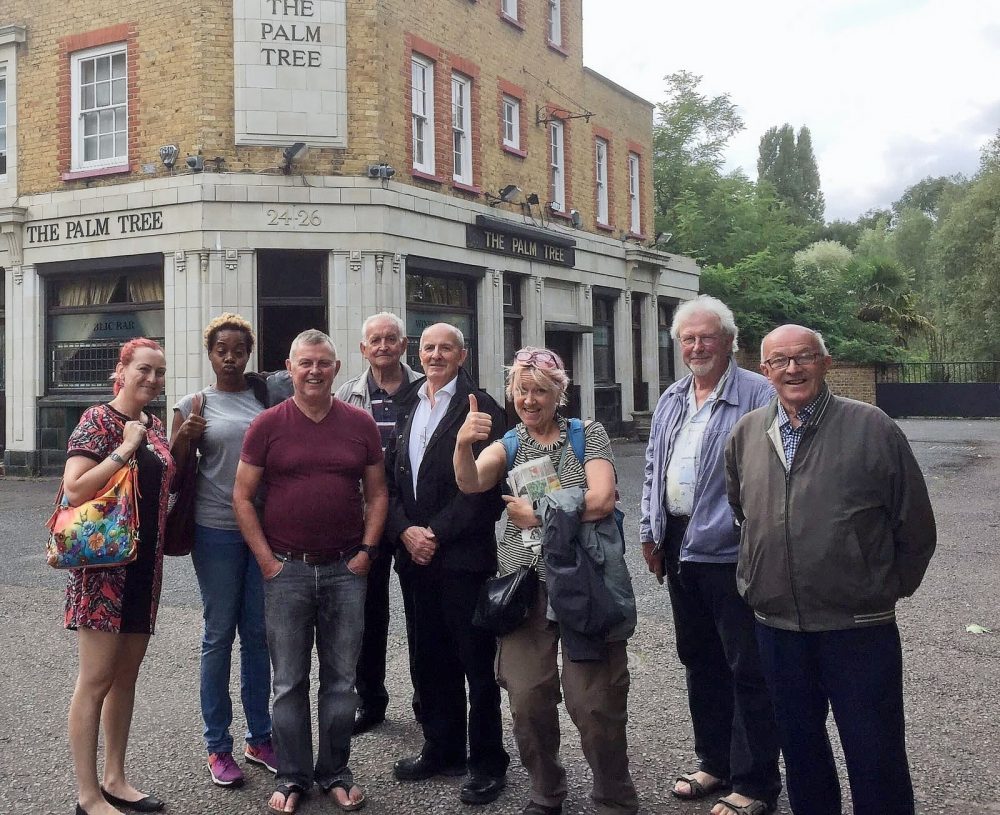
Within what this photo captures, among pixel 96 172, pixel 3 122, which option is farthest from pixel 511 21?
pixel 3 122

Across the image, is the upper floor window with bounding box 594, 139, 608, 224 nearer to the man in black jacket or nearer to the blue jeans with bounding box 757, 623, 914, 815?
the man in black jacket

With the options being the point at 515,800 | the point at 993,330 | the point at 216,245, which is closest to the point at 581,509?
the point at 515,800

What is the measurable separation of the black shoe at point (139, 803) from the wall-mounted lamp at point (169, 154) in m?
13.6

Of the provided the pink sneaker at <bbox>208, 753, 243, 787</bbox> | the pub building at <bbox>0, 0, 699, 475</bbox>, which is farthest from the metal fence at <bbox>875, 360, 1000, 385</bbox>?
the pink sneaker at <bbox>208, 753, 243, 787</bbox>

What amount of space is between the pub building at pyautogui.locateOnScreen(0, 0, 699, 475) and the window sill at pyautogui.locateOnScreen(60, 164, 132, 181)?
0.14 ft

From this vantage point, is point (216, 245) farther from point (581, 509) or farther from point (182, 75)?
point (581, 509)

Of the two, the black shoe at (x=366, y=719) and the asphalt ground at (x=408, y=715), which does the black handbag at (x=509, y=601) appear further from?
the black shoe at (x=366, y=719)

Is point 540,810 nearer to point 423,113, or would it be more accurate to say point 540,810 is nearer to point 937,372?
point 423,113

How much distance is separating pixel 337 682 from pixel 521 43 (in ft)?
63.1

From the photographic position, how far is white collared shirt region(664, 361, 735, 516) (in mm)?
4188

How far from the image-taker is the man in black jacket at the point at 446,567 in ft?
14.0

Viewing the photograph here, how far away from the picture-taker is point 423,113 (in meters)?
18.1

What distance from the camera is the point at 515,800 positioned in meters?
4.13

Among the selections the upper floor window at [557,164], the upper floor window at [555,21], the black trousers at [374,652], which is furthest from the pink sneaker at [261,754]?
the upper floor window at [555,21]
